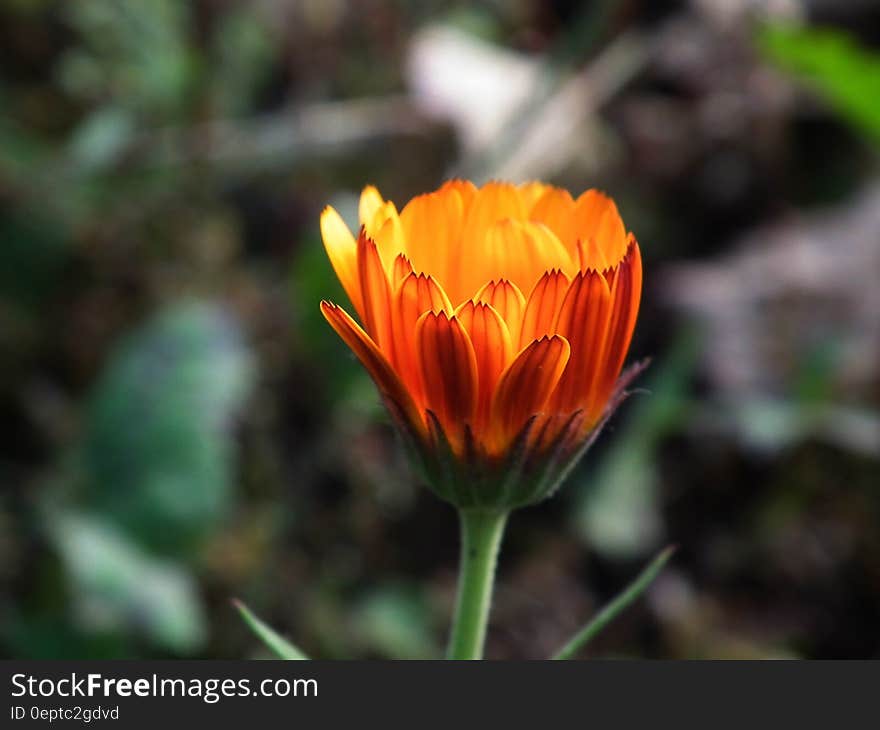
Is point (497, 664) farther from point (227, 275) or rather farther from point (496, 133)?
point (496, 133)

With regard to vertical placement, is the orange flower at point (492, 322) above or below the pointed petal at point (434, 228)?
below

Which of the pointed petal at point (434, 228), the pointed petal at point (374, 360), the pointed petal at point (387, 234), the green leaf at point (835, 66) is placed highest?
the green leaf at point (835, 66)

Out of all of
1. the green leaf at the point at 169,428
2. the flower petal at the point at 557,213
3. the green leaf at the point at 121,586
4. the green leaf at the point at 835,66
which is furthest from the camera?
the green leaf at the point at 835,66

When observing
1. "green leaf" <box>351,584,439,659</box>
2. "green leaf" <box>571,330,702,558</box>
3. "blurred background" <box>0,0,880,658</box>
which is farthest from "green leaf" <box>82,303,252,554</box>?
"green leaf" <box>571,330,702,558</box>

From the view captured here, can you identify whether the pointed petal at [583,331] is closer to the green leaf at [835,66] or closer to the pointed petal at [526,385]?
the pointed petal at [526,385]

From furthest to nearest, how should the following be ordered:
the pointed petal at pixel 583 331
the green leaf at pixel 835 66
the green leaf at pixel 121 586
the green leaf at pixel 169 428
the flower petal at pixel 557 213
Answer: the green leaf at pixel 835 66, the green leaf at pixel 169 428, the green leaf at pixel 121 586, the flower petal at pixel 557 213, the pointed petal at pixel 583 331

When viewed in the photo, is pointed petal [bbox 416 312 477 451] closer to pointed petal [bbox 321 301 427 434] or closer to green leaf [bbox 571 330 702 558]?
pointed petal [bbox 321 301 427 434]

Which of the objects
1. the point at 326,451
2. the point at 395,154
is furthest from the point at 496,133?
the point at 326,451

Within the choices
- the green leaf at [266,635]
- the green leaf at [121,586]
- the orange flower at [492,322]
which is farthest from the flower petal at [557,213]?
the green leaf at [121,586]
